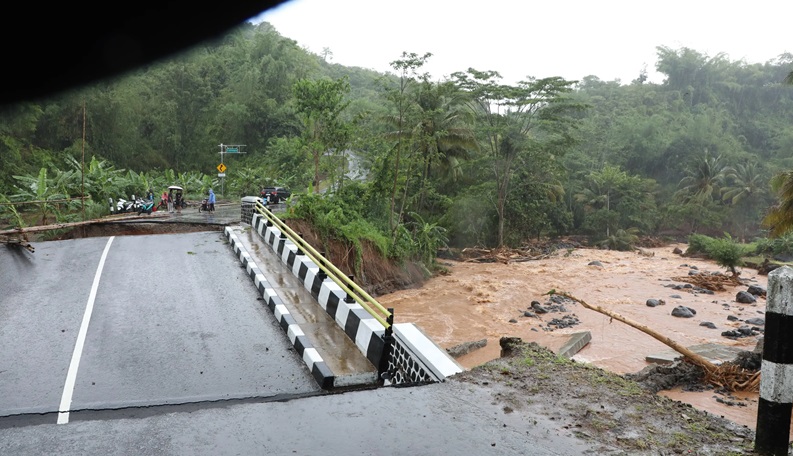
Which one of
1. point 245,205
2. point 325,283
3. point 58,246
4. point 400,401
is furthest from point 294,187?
point 400,401

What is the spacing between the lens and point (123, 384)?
5359 mm

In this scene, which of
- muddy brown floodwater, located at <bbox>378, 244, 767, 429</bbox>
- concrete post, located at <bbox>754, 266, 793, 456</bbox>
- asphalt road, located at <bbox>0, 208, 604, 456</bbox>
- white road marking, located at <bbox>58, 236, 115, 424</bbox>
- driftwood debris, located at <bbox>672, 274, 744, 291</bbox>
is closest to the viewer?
concrete post, located at <bbox>754, 266, 793, 456</bbox>

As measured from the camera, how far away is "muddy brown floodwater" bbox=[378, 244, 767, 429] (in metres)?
14.7

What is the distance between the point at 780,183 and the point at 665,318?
5575 millimetres

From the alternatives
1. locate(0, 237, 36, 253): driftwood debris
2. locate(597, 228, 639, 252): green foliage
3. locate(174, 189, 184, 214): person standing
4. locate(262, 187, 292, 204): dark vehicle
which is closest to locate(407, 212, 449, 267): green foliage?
locate(262, 187, 292, 204): dark vehicle

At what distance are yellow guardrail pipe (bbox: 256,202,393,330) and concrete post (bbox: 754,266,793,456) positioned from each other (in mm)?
2919

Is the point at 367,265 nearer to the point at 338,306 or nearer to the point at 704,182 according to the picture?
the point at 338,306

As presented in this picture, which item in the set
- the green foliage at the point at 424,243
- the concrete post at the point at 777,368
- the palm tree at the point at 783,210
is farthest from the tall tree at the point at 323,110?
the concrete post at the point at 777,368

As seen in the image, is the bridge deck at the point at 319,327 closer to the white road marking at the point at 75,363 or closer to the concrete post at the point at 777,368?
the white road marking at the point at 75,363

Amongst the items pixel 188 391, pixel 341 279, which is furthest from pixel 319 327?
pixel 188 391

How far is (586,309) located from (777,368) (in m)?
17.6

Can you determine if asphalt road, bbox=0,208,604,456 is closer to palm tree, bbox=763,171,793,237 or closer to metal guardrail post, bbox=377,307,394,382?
metal guardrail post, bbox=377,307,394,382

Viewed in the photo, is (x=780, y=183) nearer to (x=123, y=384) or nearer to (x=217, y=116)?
(x=123, y=384)

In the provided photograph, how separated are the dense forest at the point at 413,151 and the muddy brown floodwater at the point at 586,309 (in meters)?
2.82
